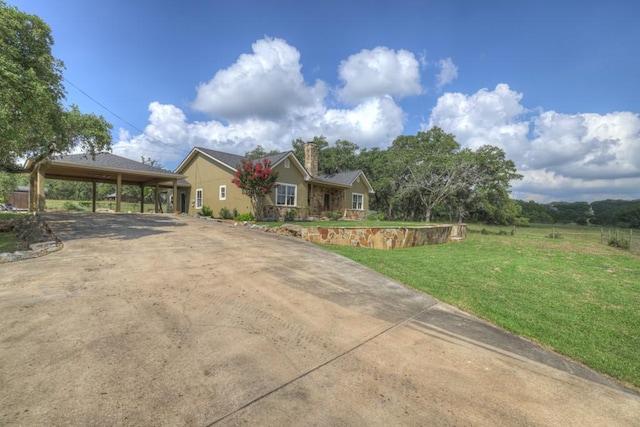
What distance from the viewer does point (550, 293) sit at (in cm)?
648

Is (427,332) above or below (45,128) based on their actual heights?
below

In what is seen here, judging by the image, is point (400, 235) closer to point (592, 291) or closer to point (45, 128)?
point (592, 291)

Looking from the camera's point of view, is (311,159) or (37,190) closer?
(37,190)

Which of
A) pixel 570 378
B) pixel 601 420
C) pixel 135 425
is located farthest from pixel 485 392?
pixel 135 425

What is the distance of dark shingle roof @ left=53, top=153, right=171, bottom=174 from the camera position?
1714 cm

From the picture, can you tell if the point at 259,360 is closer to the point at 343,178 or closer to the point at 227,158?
the point at 227,158

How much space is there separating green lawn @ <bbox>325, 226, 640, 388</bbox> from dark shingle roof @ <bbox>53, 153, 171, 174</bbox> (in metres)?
15.1

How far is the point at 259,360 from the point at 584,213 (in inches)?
Answer: 2566

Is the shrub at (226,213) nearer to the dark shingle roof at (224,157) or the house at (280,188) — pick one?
the house at (280,188)

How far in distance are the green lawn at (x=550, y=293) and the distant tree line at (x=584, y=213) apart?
3335 centimetres

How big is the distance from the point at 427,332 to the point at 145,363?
3278 mm

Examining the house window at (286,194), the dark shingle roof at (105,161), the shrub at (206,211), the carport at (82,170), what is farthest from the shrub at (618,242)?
the dark shingle roof at (105,161)

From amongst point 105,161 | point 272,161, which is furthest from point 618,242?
point 105,161

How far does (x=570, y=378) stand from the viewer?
3334mm
